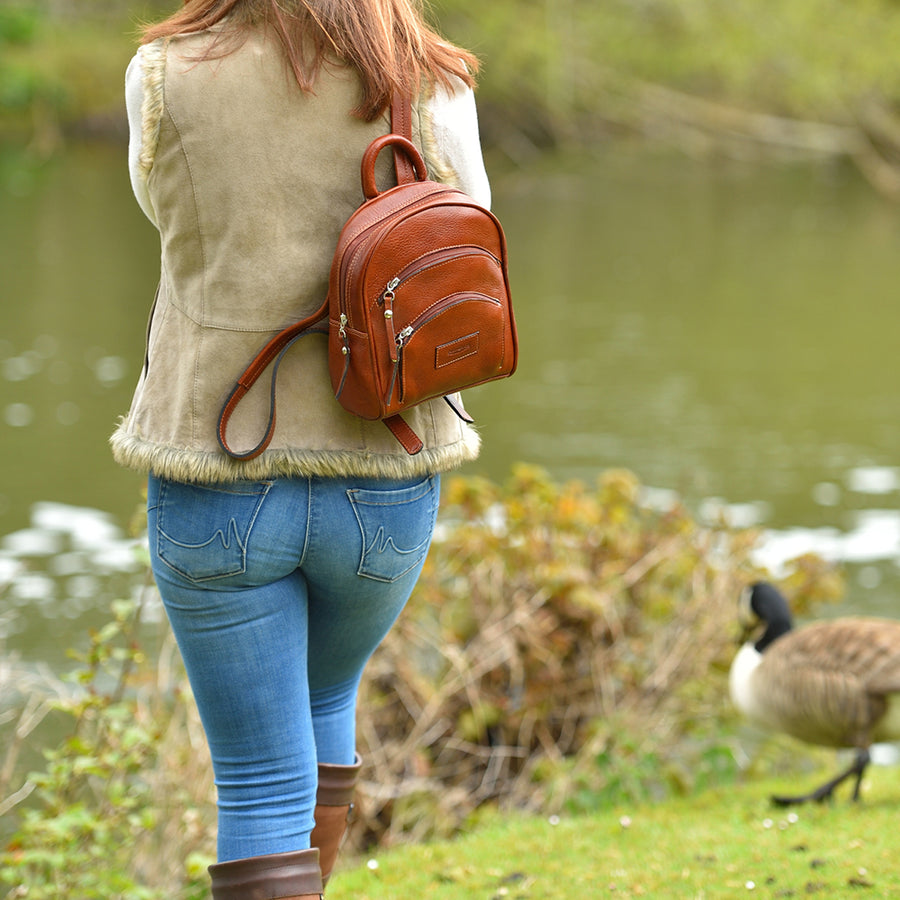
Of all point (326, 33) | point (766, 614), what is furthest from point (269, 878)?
point (766, 614)

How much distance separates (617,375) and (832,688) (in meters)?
7.69

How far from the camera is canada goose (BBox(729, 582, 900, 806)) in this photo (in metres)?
3.73

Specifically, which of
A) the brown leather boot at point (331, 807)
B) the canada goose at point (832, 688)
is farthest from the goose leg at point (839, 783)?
the brown leather boot at point (331, 807)

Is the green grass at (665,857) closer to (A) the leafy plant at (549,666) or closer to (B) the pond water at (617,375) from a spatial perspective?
(A) the leafy plant at (549,666)

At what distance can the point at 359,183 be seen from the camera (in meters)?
1.80

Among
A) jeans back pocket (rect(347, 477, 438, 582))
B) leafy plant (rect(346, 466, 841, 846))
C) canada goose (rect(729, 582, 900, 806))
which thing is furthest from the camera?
leafy plant (rect(346, 466, 841, 846))

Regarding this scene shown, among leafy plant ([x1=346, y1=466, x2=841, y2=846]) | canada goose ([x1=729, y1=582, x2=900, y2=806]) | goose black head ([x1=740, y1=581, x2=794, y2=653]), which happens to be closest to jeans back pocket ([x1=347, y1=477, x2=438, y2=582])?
canada goose ([x1=729, y1=582, x2=900, y2=806])

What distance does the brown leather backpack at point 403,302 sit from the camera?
5.65 feet

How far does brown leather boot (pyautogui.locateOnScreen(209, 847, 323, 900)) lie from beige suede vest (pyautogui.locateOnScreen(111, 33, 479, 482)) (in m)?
0.59

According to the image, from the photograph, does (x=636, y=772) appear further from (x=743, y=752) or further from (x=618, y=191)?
(x=618, y=191)

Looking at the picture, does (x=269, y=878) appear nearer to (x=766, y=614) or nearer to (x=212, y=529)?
(x=212, y=529)

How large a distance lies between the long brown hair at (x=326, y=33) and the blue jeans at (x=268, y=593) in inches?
22.3

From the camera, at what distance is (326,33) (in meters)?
1.71

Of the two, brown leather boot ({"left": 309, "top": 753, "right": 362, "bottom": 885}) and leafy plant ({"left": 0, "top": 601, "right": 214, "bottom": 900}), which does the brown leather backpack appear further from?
leafy plant ({"left": 0, "top": 601, "right": 214, "bottom": 900})
